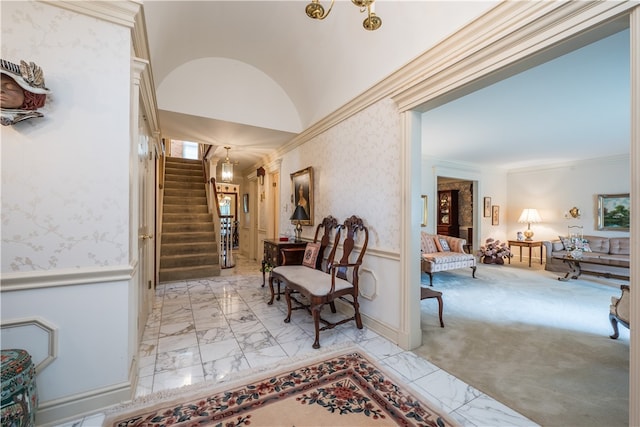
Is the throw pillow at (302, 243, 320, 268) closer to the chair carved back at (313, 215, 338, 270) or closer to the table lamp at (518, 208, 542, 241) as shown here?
the chair carved back at (313, 215, 338, 270)

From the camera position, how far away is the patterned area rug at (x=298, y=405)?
1511 millimetres

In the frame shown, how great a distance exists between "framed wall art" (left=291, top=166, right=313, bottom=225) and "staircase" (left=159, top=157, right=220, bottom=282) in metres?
2.26

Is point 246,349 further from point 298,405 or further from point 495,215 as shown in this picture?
point 495,215

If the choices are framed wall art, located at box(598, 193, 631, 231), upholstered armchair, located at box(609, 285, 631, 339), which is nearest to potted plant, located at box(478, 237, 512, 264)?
framed wall art, located at box(598, 193, 631, 231)

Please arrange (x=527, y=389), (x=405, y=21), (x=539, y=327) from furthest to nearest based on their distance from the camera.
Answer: (x=539, y=327)
(x=405, y=21)
(x=527, y=389)

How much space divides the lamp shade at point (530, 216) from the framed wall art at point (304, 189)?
6.14 meters

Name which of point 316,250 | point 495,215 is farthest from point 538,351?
point 495,215

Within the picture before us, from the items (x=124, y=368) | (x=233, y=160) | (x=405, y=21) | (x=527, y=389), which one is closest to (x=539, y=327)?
(x=527, y=389)

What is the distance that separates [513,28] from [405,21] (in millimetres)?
897

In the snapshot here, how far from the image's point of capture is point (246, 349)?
234 centimetres

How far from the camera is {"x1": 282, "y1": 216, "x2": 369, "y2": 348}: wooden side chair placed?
248cm

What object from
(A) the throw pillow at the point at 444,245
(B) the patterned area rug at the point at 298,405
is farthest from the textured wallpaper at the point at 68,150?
(A) the throw pillow at the point at 444,245

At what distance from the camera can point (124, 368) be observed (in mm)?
1675

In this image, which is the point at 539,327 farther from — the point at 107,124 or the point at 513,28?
the point at 107,124
